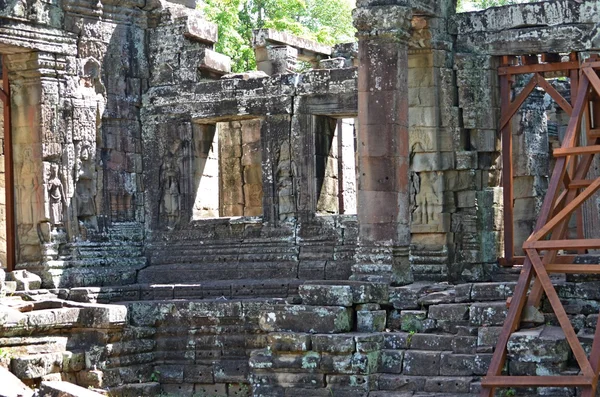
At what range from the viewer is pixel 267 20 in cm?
2998

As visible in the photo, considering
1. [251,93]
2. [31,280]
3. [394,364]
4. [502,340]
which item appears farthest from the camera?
[251,93]

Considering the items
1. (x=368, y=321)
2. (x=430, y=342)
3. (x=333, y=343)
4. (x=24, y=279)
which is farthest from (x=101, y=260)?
(x=430, y=342)

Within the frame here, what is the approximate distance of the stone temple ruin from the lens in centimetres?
1342

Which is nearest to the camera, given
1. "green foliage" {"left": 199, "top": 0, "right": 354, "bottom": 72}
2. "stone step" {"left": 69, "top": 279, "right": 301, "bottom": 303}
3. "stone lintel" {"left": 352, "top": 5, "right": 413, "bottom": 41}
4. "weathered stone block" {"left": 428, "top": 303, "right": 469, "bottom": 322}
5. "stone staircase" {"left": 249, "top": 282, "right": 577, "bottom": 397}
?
"stone staircase" {"left": 249, "top": 282, "right": 577, "bottom": 397}

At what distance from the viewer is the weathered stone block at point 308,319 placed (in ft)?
44.3

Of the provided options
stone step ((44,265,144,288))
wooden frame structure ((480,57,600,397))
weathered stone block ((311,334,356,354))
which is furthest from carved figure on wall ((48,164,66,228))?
wooden frame structure ((480,57,600,397))

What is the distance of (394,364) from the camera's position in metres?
13.2

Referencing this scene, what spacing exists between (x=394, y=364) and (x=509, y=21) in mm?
5725

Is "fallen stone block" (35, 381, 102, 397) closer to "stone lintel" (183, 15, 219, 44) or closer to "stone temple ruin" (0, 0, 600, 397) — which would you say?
"stone temple ruin" (0, 0, 600, 397)

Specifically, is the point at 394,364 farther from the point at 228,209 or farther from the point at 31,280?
the point at 228,209

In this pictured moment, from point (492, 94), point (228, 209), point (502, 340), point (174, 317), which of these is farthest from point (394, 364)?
point (228, 209)

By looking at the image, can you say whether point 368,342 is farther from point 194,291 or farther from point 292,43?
point 292,43

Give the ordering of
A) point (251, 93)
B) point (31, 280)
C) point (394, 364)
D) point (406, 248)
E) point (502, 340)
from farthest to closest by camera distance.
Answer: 1. point (251, 93)
2. point (31, 280)
3. point (406, 248)
4. point (394, 364)
5. point (502, 340)

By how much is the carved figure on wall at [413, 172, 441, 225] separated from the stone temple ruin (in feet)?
0.06
